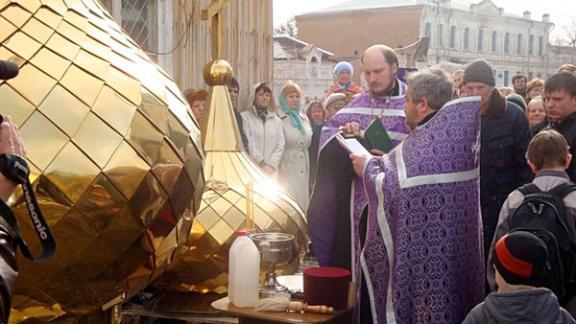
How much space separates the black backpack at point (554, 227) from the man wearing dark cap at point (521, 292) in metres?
0.72

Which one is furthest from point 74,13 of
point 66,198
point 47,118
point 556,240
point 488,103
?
point 488,103

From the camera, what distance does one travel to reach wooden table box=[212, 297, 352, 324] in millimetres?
2799

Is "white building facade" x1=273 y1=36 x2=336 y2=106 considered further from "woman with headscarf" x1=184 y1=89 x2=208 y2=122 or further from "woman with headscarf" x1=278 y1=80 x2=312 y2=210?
"woman with headscarf" x1=184 y1=89 x2=208 y2=122

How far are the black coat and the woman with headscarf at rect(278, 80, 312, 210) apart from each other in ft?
9.19

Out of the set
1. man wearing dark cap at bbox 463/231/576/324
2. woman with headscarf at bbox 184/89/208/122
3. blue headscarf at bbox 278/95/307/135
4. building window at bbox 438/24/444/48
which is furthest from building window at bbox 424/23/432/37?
man wearing dark cap at bbox 463/231/576/324

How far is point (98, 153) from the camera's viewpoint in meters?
1.81

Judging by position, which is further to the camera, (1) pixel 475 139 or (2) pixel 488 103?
(2) pixel 488 103

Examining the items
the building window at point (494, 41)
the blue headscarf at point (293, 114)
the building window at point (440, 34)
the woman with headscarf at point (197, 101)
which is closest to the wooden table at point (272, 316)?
the woman with headscarf at point (197, 101)

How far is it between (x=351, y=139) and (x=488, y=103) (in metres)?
1.38

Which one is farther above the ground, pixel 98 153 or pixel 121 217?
pixel 98 153

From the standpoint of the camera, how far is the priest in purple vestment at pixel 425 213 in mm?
3150

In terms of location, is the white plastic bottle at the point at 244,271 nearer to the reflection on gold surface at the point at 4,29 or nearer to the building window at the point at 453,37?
the reflection on gold surface at the point at 4,29

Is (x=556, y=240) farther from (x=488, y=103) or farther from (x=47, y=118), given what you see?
(x=47, y=118)

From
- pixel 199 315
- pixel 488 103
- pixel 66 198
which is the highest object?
pixel 488 103
